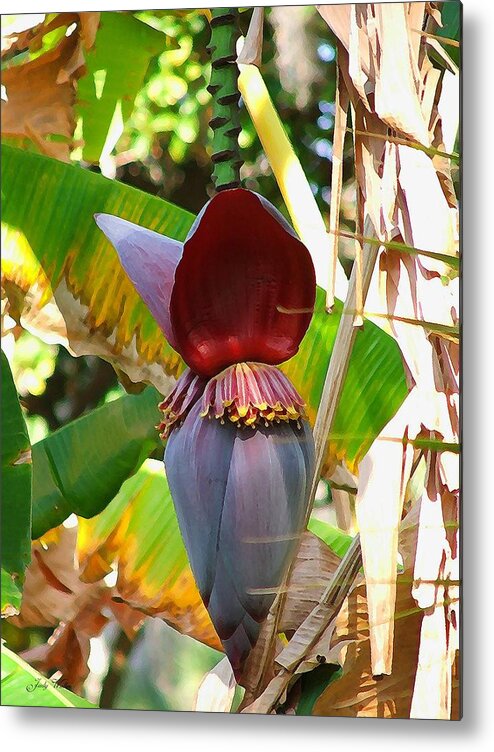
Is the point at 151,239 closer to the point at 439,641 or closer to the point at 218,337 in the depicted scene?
the point at 218,337

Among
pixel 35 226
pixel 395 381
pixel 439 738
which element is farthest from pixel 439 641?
pixel 35 226

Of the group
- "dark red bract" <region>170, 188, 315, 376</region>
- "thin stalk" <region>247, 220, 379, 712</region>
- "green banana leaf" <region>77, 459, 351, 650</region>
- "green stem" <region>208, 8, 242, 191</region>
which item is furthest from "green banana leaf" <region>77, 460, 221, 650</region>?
"green stem" <region>208, 8, 242, 191</region>

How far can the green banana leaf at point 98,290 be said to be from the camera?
151cm

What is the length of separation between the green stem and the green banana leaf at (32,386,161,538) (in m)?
0.36

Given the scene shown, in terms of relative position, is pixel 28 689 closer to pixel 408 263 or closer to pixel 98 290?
pixel 98 290

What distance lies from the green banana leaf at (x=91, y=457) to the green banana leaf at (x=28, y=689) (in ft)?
0.68

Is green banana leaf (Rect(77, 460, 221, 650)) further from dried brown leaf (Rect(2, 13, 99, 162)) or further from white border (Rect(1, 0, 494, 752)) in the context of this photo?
dried brown leaf (Rect(2, 13, 99, 162))

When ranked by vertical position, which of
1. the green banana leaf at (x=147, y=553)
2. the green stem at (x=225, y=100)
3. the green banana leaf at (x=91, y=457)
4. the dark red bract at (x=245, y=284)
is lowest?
the green banana leaf at (x=147, y=553)

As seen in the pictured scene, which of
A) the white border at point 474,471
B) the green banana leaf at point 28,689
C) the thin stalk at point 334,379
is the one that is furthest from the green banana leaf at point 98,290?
A: the green banana leaf at point 28,689

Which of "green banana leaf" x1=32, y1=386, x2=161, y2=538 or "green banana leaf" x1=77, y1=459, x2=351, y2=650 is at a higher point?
"green banana leaf" x1=32, y1=386, x2=161, y2=538

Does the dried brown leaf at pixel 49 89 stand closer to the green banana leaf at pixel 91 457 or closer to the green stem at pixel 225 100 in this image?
the green stem at pixel 225 100

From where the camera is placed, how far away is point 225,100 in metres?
1.56

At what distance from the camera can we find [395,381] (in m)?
1.50
